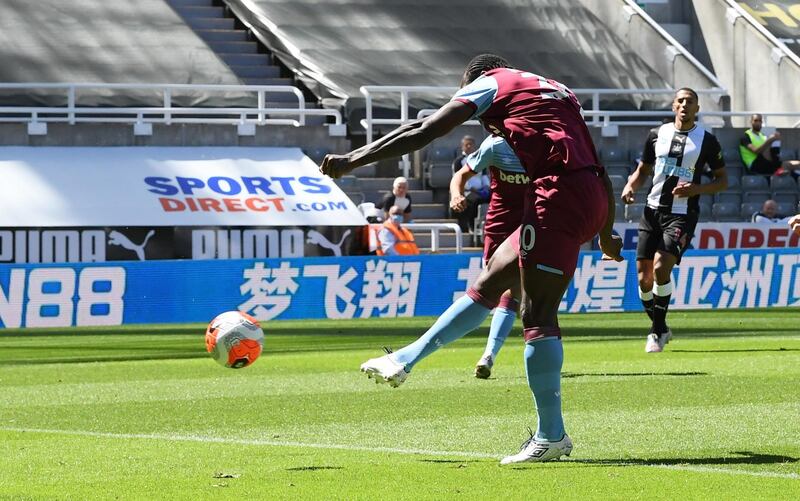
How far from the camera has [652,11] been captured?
39.7 m

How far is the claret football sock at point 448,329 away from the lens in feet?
27.4

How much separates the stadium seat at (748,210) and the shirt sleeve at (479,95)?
22332 mm

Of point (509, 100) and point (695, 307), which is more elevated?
point (509, 100)

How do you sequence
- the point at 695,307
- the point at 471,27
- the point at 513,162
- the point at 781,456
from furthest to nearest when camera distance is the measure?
1. the point at 471,27
2. the point at 695,307
3. the point at 513,162
4. the point at 781,456

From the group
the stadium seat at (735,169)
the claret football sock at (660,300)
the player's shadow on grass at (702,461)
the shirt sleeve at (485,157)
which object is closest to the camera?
the player's shadow on grass at (702,461)

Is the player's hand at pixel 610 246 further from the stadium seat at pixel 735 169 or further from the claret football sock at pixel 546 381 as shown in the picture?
the stadium seat at pixel 735 169

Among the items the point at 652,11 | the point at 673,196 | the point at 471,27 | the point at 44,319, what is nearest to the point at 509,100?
the point at 673,196

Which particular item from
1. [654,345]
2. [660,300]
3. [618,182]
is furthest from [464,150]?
[660,300]

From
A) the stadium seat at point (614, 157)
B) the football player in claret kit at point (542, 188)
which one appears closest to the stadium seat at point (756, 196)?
the stadium seat at point (614, 157)

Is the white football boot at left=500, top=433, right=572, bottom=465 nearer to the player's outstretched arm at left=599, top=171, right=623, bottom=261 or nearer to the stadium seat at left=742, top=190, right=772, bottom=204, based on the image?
the player's outstretched arm at left=599, top=171, right=623, bottom=261

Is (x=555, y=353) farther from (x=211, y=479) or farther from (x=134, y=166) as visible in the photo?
(x=134, y=166)

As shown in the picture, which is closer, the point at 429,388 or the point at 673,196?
the point at 429,388

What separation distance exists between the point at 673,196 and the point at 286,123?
580 inches

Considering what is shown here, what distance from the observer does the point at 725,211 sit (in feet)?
95.8
